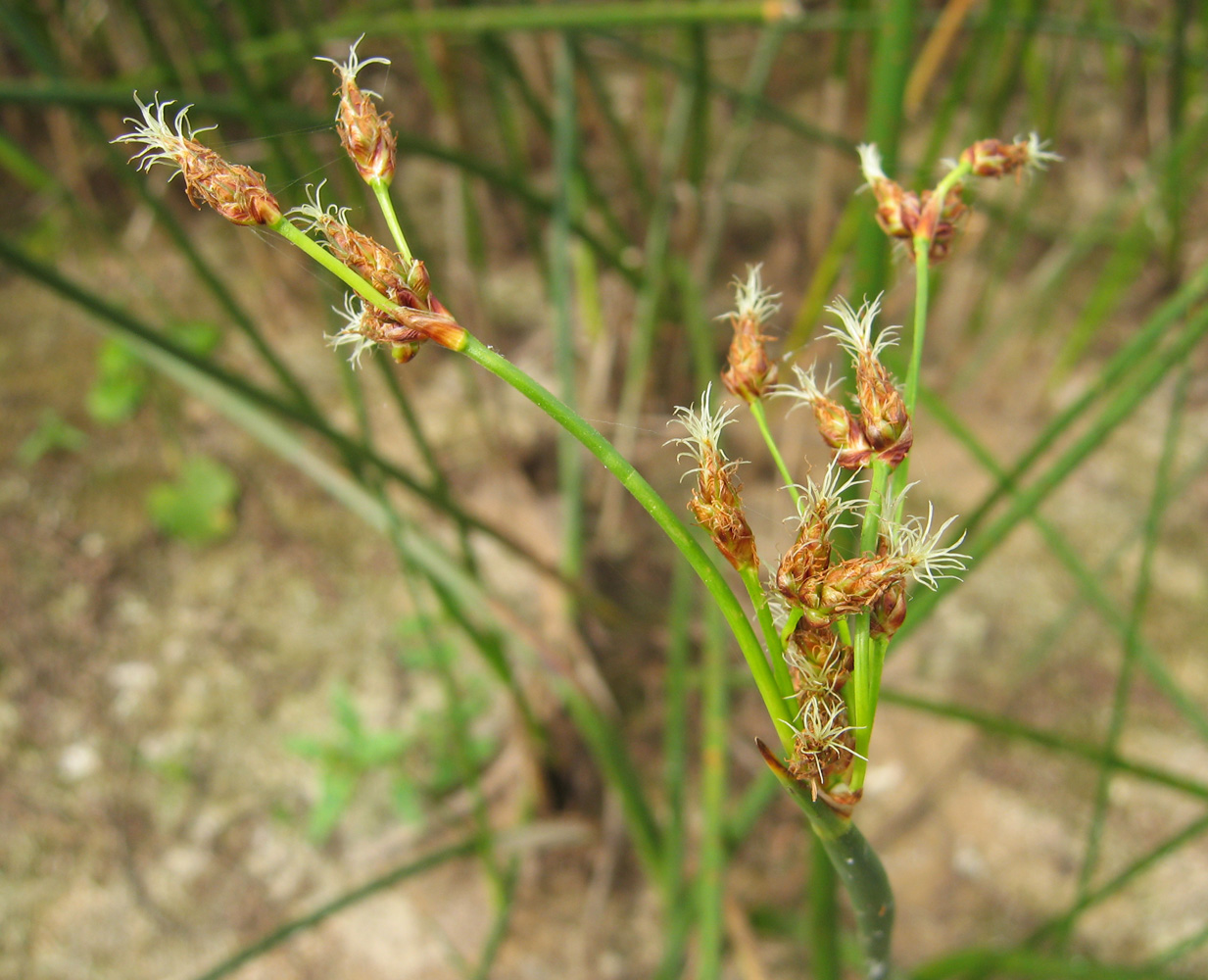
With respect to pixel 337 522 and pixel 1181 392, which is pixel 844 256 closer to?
pixel 1181 392

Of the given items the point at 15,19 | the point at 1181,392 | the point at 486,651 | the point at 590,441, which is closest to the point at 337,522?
the point at 486,651

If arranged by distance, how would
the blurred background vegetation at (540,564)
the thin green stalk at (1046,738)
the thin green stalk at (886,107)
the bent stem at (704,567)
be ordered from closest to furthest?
the bent stem at (704,567)
the thin green stalk at (886,107)
the thin green stalk at (1046,738)
the blurred background vegetation at (540,564)

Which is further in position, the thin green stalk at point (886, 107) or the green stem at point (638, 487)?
the thin green stalk at point (886, 107)

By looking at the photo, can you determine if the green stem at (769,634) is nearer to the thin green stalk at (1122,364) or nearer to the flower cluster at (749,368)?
the flower cluster at (749,368)

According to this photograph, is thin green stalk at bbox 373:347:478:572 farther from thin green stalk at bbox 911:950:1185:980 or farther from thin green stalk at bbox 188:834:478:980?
thin green stalk at bbox 911:950:1185:980

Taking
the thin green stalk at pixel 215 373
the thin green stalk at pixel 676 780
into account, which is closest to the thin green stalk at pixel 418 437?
the thin green stalk at pixel 215 373

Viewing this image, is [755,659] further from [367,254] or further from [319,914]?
[319,914]

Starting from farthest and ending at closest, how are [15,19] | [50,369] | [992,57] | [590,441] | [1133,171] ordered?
1. [1133,171]
2. [50,369]
3. [992,57]
4. [15,19]
5. [590,441]
